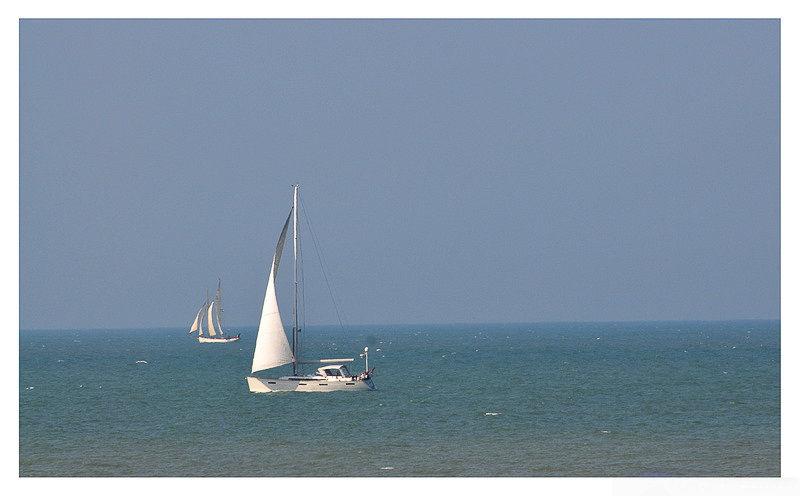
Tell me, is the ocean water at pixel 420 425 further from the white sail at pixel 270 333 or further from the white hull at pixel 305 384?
the white sail at pixel 270 333

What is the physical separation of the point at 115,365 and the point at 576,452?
58209 millimetres

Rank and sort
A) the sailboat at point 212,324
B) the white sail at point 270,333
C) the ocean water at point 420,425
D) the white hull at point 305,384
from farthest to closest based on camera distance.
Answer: the sailboat at point 212,324 → the white hull at point 305,384 → the white sail at point 270,333 → the ocean water at point 420,425

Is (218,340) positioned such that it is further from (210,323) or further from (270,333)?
(270,333)

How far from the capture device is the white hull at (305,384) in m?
42.6

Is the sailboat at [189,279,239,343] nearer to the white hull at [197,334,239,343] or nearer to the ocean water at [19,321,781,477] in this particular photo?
the white hull at [197,334,239,343]

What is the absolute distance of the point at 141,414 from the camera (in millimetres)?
41125

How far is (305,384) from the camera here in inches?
1689

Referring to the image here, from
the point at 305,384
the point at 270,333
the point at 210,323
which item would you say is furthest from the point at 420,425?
the point at 210,323

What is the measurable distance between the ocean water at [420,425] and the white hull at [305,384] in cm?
42

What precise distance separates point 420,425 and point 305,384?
9.04m

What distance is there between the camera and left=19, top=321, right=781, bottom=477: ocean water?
2675 centimetres

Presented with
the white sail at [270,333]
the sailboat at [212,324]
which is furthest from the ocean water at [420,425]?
the sailboat at [212,324]

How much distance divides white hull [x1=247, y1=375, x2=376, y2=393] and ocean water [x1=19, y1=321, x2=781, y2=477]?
422mm
